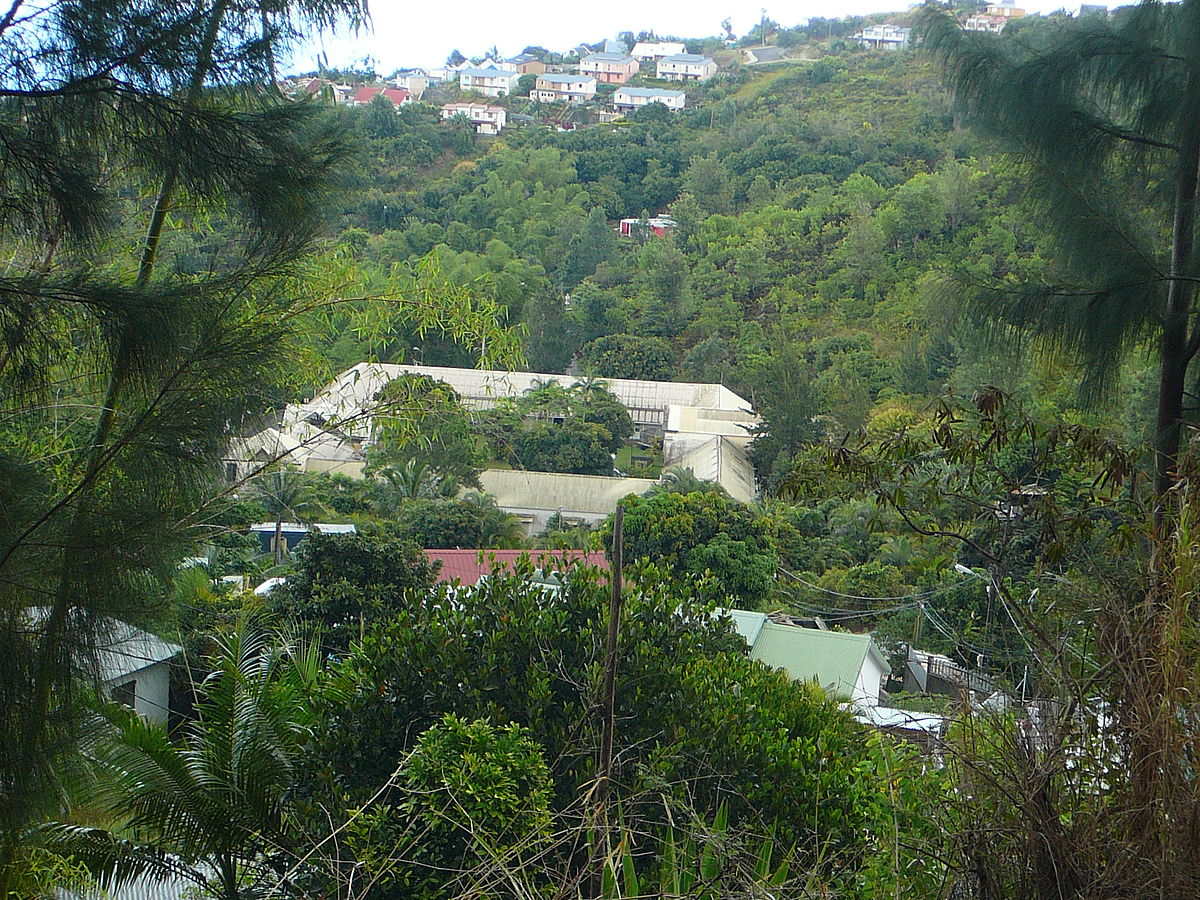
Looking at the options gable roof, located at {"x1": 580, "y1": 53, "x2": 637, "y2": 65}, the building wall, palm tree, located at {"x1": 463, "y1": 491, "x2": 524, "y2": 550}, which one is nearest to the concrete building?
palm tree, located at {"x1": 463, "y1": 491, "x2": 524, "y2": 550}

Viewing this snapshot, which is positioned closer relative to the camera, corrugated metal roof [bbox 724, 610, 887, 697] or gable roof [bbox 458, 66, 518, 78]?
corrugated metal roof [bbox 724, 610, 887, 697]

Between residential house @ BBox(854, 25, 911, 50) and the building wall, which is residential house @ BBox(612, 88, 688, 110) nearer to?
residential house @ BBox(854, 25, 911, 50)

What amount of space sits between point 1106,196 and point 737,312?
1028 inches

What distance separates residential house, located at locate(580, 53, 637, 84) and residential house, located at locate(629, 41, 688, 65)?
3134 mm

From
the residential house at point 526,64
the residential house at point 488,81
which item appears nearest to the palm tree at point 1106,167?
the residential house at point 488,81

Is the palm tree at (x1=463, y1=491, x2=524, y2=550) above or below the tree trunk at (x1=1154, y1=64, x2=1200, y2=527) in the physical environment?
below

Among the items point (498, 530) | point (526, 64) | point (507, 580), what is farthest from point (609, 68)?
point (507, 580)

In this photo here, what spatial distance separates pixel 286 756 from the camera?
10.7 feet

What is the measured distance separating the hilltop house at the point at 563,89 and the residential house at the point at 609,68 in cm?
470

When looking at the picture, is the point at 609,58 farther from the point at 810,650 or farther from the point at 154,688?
the point at 154,688

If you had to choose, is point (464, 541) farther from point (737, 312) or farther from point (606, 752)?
point (737, 312)

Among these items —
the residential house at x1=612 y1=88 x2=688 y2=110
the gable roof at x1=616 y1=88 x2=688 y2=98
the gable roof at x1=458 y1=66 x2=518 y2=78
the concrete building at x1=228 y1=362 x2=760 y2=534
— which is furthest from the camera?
the gable roof at x1=458 y1=66 x2=518 y2=78

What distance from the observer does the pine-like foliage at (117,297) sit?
1988 mm

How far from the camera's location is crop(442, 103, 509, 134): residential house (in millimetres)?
46625
